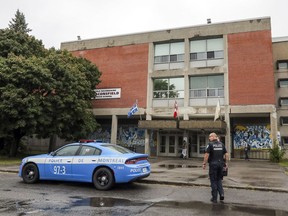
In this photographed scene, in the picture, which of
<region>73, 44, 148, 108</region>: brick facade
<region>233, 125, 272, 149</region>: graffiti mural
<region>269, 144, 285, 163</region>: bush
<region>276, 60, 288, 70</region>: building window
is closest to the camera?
<region>269, 144, 285, 163</region>: bush

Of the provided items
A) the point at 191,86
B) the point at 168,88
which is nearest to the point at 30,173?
the point at 168,88

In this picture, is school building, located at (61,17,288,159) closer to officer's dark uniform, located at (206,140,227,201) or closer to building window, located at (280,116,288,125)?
building window, located at (280,116,288,125)

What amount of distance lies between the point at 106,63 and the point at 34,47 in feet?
26.7

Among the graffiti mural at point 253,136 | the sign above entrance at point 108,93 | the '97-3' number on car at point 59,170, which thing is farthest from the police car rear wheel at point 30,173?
the graffiti mural at point 253,136

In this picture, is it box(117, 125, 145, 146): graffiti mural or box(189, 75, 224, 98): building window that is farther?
box(117, 125, 145, 146): graffiti mural

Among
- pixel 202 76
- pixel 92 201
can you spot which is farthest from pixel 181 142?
pixel 92 201

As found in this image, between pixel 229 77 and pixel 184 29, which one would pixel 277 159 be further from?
pixel 184 29

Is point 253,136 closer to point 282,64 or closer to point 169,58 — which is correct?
point 169,58

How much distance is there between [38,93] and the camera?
68.9 ft

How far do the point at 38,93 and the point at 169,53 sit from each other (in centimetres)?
1355

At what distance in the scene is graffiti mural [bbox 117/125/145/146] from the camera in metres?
31.3

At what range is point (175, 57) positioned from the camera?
28.6 m

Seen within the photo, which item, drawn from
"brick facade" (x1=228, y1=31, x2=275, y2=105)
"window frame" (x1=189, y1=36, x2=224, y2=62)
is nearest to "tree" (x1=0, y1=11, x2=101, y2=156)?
"window frame" (x1=189, y1=36, x2=224, y2=62)

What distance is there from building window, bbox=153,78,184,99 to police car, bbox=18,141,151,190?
18731 mm
